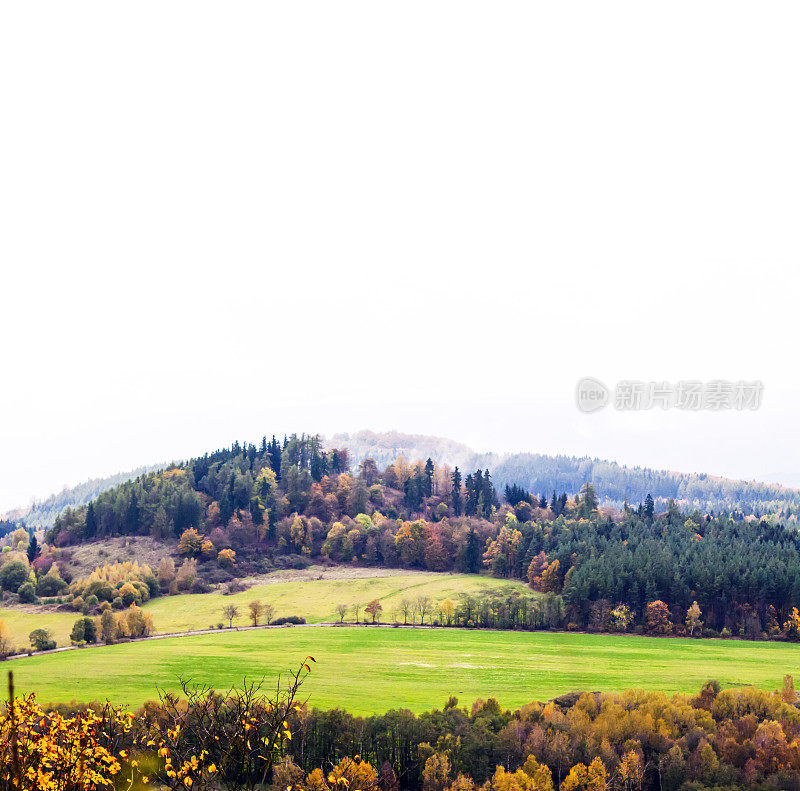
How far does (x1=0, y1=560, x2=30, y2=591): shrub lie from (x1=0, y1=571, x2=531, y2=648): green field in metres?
8.99

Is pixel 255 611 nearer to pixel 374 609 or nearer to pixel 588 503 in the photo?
pixel 374 609

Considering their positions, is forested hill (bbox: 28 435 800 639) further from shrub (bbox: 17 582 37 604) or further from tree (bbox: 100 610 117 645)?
tree (bbox: 100 610 117 645)

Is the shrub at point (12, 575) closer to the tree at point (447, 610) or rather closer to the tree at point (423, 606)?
the tree at point (423, 606)

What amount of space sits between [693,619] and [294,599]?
65502 millimetres

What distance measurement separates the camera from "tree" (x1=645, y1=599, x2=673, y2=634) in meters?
99.4

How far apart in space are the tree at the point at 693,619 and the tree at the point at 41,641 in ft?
289

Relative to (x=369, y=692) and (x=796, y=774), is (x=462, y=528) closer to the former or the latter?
(x=369, y=692)

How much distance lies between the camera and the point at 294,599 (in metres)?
119

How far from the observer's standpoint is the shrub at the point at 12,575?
114 metres

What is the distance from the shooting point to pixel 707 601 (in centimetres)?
10244

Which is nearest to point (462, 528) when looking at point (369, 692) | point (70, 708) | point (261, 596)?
point (261, 596)

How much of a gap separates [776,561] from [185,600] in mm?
97813

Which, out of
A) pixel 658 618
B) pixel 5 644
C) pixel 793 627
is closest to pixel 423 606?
pixel 658 618

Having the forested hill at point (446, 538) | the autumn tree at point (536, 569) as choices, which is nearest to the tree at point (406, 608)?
the forested hill at point (446, 538)
